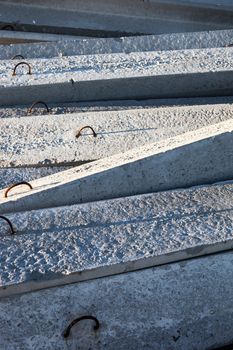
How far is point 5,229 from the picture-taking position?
7.31ft

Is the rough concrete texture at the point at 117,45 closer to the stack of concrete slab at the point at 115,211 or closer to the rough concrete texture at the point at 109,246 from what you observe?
the stack of concrete slab at the point at 115,211

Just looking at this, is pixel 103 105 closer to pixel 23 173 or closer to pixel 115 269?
pixel 23 173

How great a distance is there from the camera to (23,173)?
110 inches

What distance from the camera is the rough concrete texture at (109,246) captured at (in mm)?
1979

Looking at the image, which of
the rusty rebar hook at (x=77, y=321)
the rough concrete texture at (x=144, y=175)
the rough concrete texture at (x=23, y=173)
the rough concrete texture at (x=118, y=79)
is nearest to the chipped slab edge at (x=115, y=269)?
the rusty rebar hook at (x=77, y=321)

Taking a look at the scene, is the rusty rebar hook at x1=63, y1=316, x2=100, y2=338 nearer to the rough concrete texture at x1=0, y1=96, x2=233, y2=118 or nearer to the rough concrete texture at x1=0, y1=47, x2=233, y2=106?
the rough concrete texture at x1=0, y1=96, x2=233, y2=118

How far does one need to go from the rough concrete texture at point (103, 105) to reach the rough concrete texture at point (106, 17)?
6.53 ft

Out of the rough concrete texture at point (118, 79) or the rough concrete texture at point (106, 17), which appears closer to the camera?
A: the rough concrete texture at point (118, 79)

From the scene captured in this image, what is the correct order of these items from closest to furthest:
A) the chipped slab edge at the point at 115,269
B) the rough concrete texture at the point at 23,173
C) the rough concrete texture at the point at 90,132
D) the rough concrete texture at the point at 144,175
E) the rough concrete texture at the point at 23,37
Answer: the chipped slab edge at the point at 115,269
the rough concrete texture at the point at 144,175
the rough concrete texture at the point at 23,173
the rough concrete texture at the point at 90,132
the rough concrete texture at the point at 23,37

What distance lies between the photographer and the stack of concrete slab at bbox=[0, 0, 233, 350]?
6.65ft

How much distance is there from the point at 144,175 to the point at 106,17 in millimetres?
3335

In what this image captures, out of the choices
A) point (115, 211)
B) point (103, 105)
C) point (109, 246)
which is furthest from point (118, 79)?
point (109, 246)

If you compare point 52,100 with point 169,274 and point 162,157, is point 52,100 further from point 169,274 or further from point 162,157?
point 169,274

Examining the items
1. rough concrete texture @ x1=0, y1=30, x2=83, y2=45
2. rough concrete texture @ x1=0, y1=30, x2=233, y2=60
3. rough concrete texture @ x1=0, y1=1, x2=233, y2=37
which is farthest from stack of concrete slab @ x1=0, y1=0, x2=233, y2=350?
rough concrete texture @ x1=0, y1=1, x2=233, y2=37
